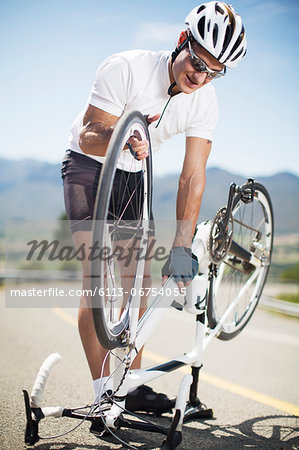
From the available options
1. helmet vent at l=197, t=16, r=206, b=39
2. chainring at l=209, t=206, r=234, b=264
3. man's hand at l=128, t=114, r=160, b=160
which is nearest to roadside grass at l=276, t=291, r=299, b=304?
chainring at l=209, t=206, r=234, b=264

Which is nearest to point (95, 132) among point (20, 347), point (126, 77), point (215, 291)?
point (126, 77)

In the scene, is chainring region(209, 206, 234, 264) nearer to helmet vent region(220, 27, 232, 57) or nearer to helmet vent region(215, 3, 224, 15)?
helmet vent region(220, 27, 232, 57)

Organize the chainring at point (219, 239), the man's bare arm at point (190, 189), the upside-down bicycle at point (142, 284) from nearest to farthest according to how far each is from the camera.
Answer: the upside-down bicycle at point (142, 284)
the man's bare arm at point (190, 189)
the chainring at point (219, 239)

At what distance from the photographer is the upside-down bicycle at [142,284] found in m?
2.26

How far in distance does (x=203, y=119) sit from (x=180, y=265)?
95 cm

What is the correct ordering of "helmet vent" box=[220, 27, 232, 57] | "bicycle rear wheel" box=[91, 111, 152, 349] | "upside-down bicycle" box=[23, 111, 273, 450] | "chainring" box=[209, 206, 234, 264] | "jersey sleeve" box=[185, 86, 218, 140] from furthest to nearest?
"chainring" box=[209, 206, 234, 264] → "jersey sleeve" box=[185, 86, 218, 140] → "helmet vent" box=[220, 27, 232, 57] → "upside-down bicycle" box=[23, 111, 273, 450] → "bicycle rear wheel" box=[91, 111, 152, 349]

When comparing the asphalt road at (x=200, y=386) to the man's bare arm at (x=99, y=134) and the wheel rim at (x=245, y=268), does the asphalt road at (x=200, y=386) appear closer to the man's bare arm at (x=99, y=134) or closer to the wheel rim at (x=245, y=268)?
the wheel rim at (x=245, y=268)

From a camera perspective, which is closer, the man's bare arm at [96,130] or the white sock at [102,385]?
the man's bare arm at [96,130]

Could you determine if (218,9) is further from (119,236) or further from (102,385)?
(102,385)

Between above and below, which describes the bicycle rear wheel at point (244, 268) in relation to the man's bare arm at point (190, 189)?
below

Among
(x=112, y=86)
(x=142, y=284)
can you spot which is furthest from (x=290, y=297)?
(x=112, y=86)

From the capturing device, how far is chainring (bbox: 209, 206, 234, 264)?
10.5 ft

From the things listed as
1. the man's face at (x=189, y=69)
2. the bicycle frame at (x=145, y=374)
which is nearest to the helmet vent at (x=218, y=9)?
the man's face at (x=189, y=69)

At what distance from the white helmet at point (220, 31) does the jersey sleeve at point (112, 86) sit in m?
0.45
